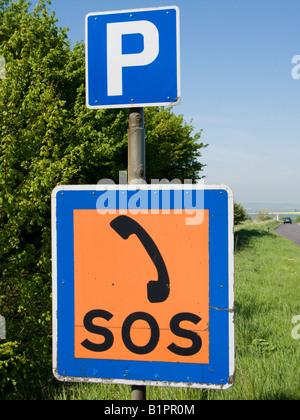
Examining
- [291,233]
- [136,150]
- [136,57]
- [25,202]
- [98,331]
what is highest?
[136,57]

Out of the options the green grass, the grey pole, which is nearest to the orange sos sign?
the grey pole

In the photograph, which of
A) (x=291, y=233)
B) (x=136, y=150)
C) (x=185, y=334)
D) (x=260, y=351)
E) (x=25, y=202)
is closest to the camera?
(x=185, y=334)

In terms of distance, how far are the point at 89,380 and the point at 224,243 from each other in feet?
2.73

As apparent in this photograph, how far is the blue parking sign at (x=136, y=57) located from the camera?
1.95 metres

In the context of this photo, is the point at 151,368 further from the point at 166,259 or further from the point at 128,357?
the point at 166,259

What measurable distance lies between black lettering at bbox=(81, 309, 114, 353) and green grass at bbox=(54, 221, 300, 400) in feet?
6.19

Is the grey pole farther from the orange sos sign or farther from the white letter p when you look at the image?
the orange sos sign

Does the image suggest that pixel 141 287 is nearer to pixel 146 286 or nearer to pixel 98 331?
pixel 146 286

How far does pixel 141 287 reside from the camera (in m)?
1.63

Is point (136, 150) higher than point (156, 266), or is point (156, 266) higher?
point (136, 150)

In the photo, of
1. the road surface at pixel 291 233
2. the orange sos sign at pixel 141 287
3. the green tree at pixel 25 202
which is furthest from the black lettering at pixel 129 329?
the road surface at pixel 291 233

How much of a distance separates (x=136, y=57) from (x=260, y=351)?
15.2 feet

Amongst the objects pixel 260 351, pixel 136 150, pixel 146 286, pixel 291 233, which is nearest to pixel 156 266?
pixel 146 286

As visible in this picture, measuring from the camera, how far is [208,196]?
1.60m
